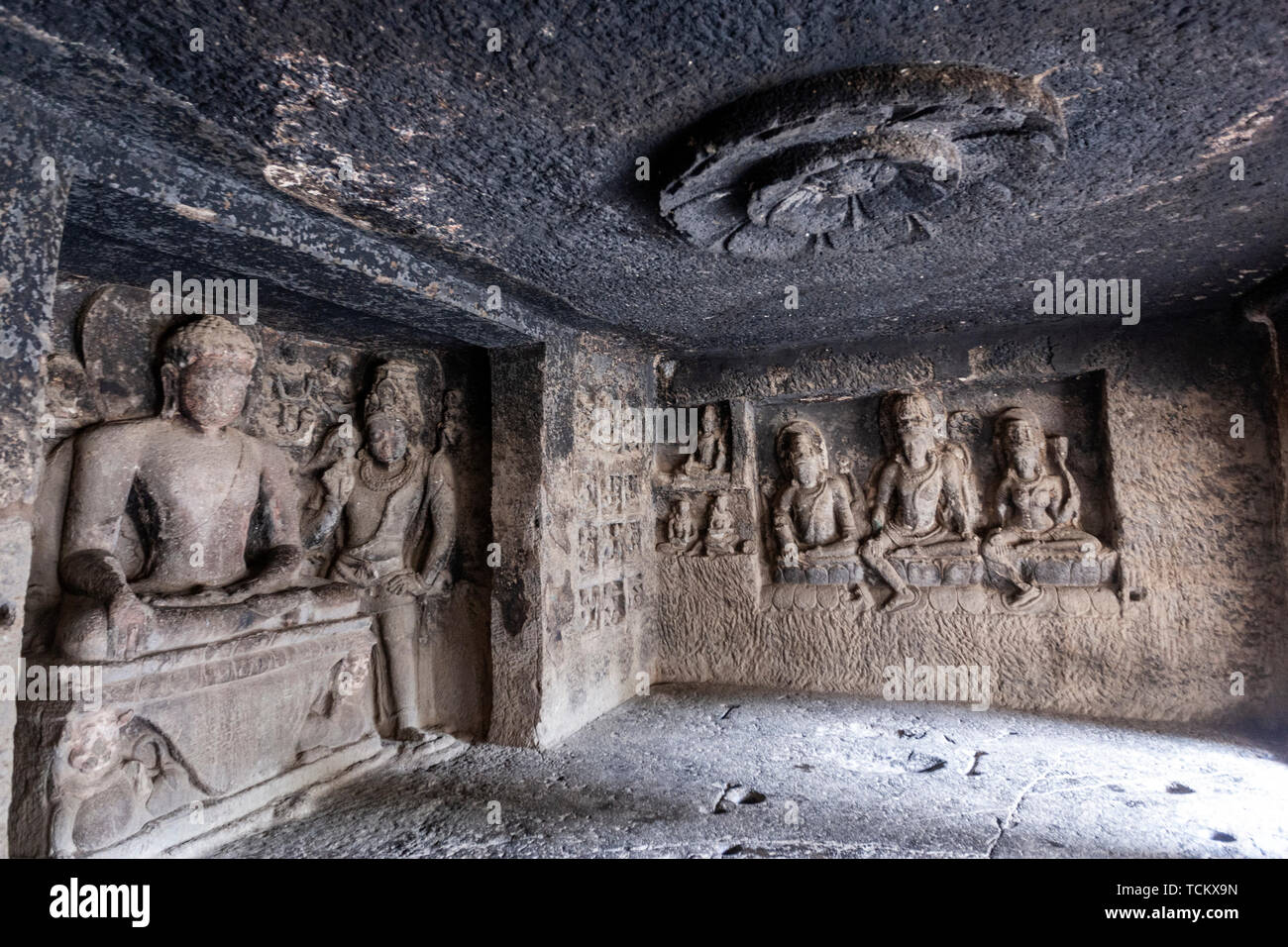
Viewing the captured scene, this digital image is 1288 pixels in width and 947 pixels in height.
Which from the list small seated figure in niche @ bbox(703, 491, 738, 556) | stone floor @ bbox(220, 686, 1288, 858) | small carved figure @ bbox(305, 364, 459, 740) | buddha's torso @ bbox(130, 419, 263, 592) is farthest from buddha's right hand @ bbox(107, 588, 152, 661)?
small seated figure in niche @ bbox(703, 491, 738, 556)

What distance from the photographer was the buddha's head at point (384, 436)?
406 centimetres

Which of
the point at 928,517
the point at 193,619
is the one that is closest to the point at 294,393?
the point at 193,619

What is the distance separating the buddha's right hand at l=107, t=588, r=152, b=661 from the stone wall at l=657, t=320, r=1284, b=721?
3.52m

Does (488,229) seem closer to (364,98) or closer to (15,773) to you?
(364,98)

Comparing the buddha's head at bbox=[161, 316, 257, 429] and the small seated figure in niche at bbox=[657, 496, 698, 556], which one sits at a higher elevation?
the buddha's head at bbox=[161, 316, 257, 429]

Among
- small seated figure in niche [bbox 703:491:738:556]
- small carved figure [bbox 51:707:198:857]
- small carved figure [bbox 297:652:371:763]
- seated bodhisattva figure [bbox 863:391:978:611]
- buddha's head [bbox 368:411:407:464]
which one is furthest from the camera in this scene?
small seated figure in niche [bbox 703:491:738:556]

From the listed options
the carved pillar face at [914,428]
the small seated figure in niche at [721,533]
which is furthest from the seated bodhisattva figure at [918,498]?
the small seated figure in niche at [721,533]

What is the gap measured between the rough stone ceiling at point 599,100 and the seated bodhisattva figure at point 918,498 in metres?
1.71

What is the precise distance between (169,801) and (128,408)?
1.72 metres

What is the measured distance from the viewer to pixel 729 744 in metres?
3.81

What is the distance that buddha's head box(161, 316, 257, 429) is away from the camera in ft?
10.2

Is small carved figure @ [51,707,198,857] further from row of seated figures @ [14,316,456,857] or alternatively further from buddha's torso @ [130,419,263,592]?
buddha's torso @ [130,419,263,592]

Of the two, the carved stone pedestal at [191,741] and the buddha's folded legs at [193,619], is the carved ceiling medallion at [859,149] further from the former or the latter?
the carved stone pedestal at [191,741]

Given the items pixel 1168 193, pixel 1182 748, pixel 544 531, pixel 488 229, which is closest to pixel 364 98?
pixel 488 229
